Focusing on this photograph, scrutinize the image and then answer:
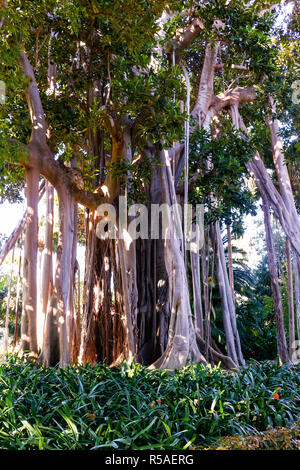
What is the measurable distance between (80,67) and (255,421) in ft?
15.8

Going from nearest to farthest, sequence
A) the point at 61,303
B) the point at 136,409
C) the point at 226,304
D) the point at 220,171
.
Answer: the point at 136,409 → the point at 61,303 → the point at 220,171 → the point at 226,304

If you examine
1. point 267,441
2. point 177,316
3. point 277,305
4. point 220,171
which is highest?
point 220,171

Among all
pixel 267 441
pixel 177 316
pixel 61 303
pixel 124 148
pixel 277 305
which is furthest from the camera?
pixel 277 305

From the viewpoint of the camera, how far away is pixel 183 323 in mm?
4707

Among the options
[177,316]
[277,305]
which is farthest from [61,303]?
[277,305]

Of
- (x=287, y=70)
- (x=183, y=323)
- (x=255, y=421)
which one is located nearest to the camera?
(x=255, y=421)

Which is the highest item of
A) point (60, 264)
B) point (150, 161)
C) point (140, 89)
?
point (140, 89)

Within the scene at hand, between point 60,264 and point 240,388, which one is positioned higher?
point 60,264

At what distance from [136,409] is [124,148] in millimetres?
3705

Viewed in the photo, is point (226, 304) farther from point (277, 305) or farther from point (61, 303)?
point (61, 303)

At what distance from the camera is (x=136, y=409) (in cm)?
247
